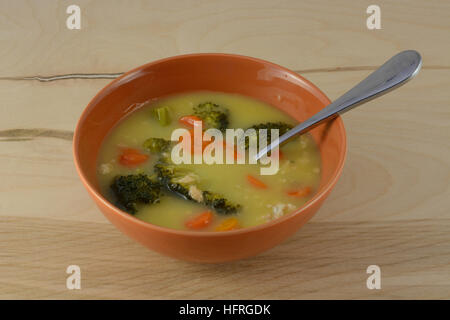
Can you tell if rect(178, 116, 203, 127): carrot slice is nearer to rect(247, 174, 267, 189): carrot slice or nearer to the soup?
the soup

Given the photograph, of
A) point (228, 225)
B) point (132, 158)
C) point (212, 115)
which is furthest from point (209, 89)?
point (228, 225)

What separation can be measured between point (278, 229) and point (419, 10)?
186cm

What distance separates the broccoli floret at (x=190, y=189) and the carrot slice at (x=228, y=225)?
3 cm

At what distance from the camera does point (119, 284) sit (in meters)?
1.92

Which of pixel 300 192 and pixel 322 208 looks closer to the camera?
pixel 300 192

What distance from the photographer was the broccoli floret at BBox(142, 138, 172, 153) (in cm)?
215

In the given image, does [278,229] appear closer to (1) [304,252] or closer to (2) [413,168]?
(1) [304,252]

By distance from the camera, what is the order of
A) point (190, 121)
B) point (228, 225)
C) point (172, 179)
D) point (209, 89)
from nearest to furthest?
point (228, 225)
point (172, 179)
point (190, 121)
point (209, 89)

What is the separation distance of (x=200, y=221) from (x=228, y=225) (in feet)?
0.28

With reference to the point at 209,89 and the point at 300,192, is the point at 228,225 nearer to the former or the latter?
the point at 300,192

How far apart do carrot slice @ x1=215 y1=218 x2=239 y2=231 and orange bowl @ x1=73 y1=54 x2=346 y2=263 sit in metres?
0.10

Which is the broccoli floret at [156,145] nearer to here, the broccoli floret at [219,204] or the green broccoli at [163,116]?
the green broccoli at [163,116]

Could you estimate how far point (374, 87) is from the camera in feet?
6.81

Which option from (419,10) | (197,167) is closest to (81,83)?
(197,167)
